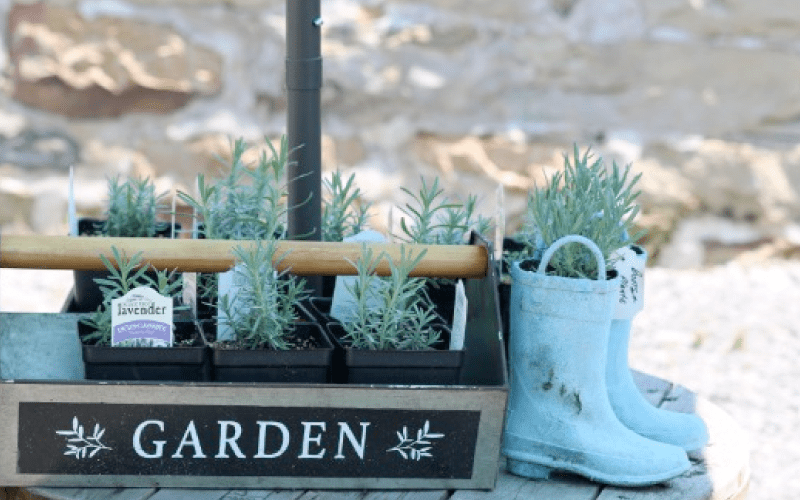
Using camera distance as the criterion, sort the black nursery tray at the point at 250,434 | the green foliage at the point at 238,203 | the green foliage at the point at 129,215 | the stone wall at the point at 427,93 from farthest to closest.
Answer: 1. the stone wall at the point at 427,93
2. the green foliage at the point at 129,215
3. the green foliage at the point at 238,203
4. the black nursery tray at the point at 250,434

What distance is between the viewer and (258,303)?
150 cm

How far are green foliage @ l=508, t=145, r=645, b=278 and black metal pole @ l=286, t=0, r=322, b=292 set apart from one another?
1.13 ft

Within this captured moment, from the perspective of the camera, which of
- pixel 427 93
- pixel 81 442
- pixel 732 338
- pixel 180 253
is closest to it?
pixel 81 442

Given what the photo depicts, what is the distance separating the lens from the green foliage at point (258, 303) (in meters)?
1.49

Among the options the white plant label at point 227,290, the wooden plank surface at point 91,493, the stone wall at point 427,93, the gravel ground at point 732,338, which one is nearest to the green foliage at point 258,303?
the white plant label at point 227,290

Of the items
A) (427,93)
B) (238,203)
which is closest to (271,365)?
(238,203)

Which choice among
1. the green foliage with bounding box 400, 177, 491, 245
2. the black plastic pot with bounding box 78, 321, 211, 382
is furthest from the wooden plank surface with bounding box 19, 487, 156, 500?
the green foliage with bounding box 400, 177, 491, 245

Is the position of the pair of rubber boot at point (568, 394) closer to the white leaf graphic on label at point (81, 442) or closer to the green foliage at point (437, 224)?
the green foliage at point (437, 224)

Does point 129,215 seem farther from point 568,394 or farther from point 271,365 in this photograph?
point 568,394

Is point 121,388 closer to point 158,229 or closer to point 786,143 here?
point 158,229

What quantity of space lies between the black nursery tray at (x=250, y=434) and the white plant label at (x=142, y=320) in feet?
0.23

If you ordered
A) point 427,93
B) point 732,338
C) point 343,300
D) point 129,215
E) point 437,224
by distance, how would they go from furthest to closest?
point 427,93 < point 732,338 < point 129,215 < point 437,224 < point 343,300

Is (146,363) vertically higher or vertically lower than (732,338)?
higher

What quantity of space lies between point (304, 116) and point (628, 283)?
0.52 m
